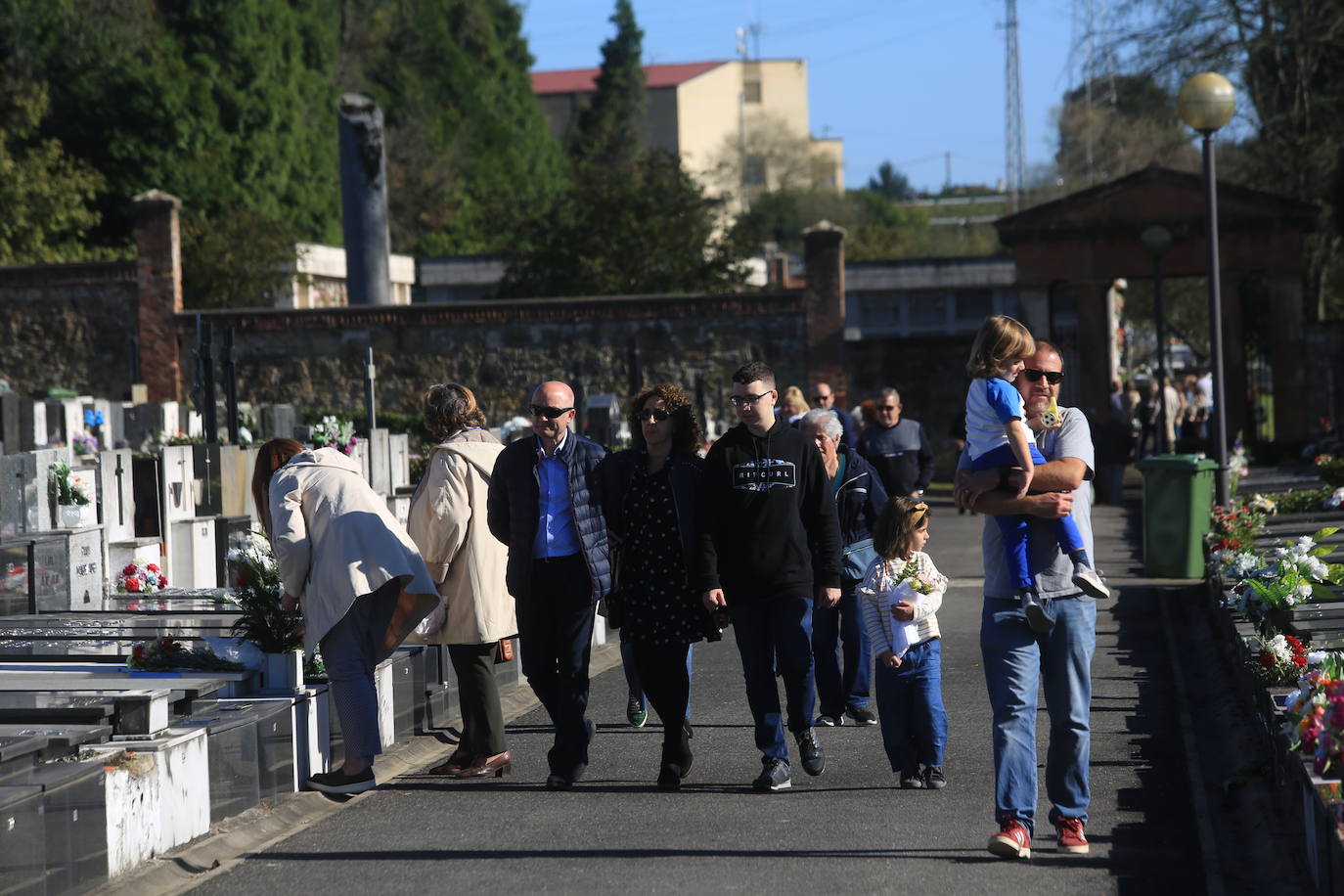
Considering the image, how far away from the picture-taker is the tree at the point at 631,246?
3809 cm

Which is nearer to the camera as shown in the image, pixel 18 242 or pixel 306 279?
pixel 306 279

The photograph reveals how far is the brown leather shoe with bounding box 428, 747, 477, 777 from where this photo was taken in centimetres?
817

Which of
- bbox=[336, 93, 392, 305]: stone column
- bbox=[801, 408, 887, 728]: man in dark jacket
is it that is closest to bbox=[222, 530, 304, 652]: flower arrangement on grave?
bbox=[801, 408, 887, 728]: man in dark jacket

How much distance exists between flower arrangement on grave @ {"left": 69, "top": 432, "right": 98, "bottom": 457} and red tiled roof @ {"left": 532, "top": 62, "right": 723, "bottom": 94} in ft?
295

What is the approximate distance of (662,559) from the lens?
7914 millimetres

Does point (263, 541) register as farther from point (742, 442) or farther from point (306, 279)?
point (306, 279)

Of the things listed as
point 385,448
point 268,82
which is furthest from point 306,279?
point 385,448

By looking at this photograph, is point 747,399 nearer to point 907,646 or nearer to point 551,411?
point 551,411

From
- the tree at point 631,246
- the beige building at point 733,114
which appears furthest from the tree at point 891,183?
the tree at point 631,246

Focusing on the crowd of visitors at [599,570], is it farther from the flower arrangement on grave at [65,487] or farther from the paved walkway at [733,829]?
the flower arrangement on grave at [65,487]

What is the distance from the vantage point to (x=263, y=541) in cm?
901

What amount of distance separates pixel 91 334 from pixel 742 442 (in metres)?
29.2

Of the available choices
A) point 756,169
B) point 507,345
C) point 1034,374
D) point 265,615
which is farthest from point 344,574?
point 756,169

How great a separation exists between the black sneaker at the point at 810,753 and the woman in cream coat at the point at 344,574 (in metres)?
1.76
